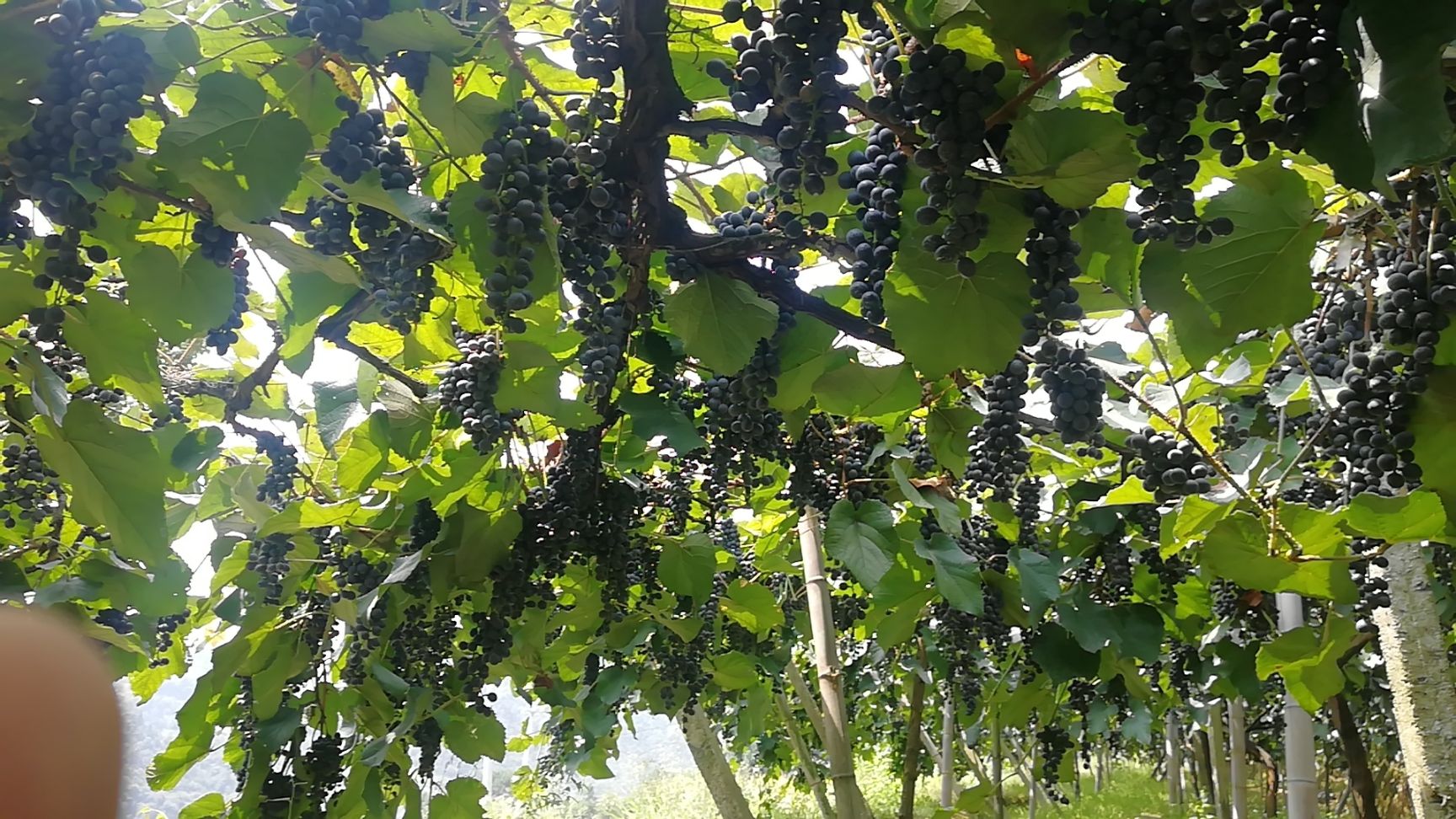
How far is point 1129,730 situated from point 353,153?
4.27 meters

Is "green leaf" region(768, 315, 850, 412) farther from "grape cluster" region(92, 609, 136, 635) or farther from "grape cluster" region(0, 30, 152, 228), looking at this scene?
"grape cluster" region(92, 609, 136, 635)

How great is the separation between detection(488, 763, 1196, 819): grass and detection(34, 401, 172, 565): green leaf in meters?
7.51

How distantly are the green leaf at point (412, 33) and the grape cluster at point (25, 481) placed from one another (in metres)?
1.43

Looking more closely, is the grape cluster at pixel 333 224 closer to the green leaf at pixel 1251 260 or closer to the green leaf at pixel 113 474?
the green leaf at pixel 113 474

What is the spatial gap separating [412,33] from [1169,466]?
1622mm

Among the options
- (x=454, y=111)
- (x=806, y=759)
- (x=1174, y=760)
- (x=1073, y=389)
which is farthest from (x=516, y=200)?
(x=1174, y=760)

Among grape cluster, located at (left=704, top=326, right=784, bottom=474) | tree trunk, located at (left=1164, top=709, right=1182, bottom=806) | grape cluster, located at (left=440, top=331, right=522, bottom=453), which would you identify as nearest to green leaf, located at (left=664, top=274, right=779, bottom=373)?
grape cluster, located at (left=704, top=326, right=784, bottom=474)

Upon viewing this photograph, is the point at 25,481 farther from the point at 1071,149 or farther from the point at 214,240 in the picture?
the point at 1071,149

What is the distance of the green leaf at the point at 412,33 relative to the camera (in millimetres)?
1022

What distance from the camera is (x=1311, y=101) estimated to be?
2.24 ft

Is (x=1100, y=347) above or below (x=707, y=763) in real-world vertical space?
above

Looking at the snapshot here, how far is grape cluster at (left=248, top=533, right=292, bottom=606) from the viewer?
230cm

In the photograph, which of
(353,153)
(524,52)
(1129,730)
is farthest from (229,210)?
(1129,730)

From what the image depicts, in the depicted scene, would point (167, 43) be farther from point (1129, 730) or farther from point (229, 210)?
point (1129, 730)
